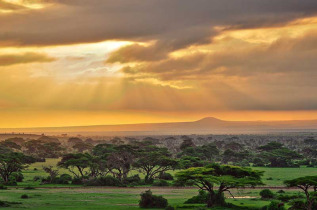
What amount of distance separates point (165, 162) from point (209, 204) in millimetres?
37529

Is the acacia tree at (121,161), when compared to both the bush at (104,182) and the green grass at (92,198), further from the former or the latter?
the green grass at (92,198)

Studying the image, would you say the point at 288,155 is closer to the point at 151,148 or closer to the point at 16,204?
the point at 151,148

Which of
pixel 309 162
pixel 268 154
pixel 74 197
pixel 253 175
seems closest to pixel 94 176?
pixel 74 197

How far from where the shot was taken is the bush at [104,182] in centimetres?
9425

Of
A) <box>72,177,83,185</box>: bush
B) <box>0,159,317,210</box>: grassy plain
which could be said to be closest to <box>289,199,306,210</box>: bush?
<box>0,159,317,210</box>: grassy plain

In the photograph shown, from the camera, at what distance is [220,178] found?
6106cm

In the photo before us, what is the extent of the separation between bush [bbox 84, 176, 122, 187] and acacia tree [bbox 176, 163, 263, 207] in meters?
32.2

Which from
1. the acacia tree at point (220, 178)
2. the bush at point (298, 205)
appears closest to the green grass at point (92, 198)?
the acacia tree at point (220, 178)

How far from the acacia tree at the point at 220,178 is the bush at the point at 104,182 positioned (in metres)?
32.2

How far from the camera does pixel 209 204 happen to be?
62.2 m

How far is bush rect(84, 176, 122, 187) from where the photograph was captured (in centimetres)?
9425

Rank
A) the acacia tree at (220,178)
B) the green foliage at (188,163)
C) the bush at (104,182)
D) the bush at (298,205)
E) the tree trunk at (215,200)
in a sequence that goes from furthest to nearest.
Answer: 1. the green foliage at (188,163)
2. the bush at (104,182)
3. the tree trunk at (215,200)
4. the acacia tree at (220,178)
5. the bush at (298,205)

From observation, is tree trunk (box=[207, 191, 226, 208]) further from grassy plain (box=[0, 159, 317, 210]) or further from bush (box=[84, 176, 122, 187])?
bush (box=[84, 176, 122, 187])

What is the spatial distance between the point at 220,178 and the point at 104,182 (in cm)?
3824
